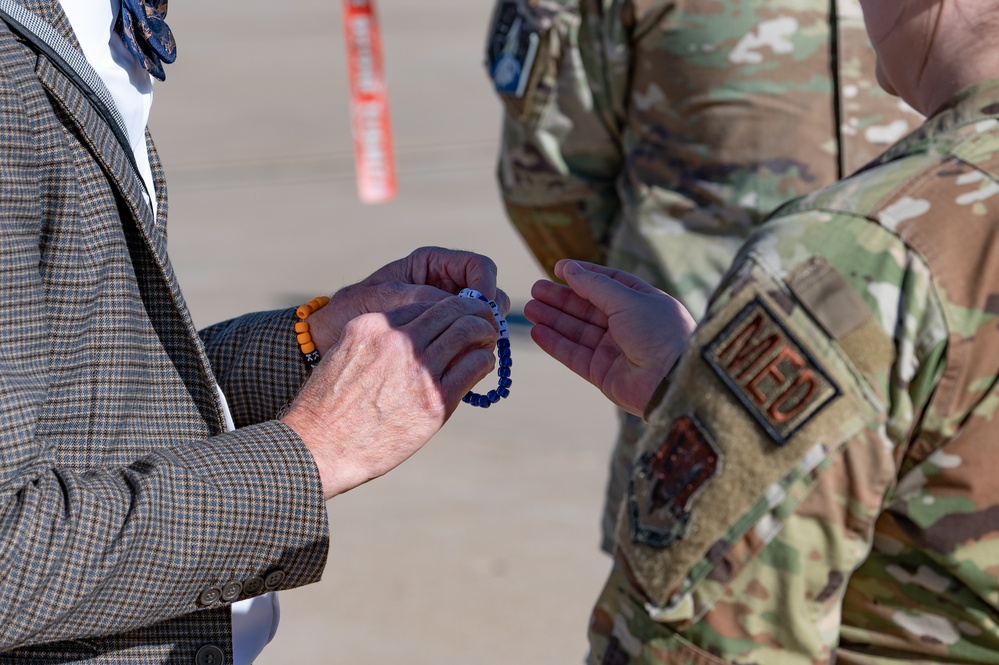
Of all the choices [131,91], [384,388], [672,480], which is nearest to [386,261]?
[131,91]

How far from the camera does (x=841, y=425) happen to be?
1.21m

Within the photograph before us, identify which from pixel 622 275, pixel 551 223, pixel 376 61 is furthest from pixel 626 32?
pixel 376 61

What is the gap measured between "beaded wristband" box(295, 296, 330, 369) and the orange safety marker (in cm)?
330

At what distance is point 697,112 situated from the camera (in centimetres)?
290

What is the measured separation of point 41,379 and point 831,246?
2.97 ft

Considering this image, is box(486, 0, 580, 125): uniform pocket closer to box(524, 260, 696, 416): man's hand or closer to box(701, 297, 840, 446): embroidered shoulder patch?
box(524, 260, 696, 416): man's hand

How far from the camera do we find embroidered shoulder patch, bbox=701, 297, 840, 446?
1219mm

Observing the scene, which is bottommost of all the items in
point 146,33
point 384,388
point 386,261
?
point 386,261

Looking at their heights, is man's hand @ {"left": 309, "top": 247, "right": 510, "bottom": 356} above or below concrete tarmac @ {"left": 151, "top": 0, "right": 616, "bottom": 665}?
above

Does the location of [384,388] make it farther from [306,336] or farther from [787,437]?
[787,437]

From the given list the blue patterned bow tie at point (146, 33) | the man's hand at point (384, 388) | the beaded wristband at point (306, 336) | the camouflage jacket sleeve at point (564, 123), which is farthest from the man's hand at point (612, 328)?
the camouflage jacket sleeve at point (564, 123)

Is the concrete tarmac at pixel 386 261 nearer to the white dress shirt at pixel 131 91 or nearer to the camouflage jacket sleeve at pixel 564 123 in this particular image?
the camouflage jacket sleeve at pixel 564 123

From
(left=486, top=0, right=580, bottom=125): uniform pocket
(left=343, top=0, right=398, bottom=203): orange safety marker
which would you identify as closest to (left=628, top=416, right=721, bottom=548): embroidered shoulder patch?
(left=486, top=0, right=580, bottom=125): uniform pocket

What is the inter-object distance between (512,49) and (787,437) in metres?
2.15
